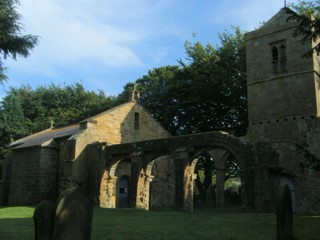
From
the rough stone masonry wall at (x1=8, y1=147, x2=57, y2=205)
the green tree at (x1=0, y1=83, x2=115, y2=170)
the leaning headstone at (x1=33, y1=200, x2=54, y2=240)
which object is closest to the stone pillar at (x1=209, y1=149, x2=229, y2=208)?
the rough stone masonry wall at (x1=8, y1=147, x2=57, y2=205)

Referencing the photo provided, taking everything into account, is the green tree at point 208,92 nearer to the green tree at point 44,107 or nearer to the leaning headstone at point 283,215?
the green tree at point 44,107

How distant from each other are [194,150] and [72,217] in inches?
563

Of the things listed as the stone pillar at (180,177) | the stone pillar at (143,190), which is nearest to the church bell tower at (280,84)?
the stone pillar at (180,177)

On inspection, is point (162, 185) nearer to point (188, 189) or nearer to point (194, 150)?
point (188, 189)

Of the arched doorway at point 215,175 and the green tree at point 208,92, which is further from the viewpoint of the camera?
the green tree at point 208,92

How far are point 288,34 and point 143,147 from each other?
38.4 feet

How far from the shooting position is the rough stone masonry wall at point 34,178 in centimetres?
2545

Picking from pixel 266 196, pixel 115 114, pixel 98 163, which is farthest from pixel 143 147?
pixel 266 196

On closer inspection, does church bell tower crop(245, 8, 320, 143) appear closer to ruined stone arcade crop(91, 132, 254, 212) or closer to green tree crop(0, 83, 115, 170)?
ruined stone arcade crop(91, 132, 254, 212)

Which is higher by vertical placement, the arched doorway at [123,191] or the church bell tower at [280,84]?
the church bell tower at [280,84]

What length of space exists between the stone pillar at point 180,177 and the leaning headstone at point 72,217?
44.7ft

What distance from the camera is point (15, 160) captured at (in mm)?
28312

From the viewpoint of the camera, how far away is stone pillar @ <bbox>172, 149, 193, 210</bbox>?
66.4 ft

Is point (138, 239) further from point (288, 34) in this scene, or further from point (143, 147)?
point (288, 34)
